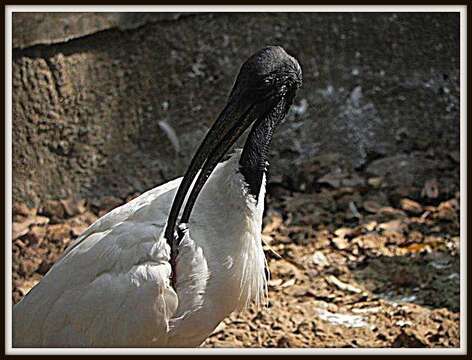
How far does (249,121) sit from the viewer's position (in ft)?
10.3

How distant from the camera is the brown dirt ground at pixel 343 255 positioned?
157 inches

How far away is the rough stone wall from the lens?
512cm

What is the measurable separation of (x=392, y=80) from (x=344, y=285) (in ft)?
6.20

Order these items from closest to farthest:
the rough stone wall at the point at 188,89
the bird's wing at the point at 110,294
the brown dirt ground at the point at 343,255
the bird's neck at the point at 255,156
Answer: the bird's wing at the point at 110,294
the bird's neck at the point at 255,156
the brown dirt ground at the point at 343,255
the rough stone wall at the point at 188,89

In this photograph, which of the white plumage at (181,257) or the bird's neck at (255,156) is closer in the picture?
the white plumage at (181,257)

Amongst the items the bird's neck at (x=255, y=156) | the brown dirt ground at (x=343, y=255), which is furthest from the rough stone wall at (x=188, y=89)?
the bird's neck at (x=255, y=156)

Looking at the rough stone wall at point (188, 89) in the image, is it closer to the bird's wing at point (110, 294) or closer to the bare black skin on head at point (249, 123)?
the bird's wing at point (110, 294)

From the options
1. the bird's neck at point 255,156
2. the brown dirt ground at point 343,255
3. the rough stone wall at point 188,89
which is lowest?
the brown dirt ground at point 343,255

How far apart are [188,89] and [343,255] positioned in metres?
1.61

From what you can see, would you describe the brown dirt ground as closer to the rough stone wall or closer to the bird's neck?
the rough stone wall

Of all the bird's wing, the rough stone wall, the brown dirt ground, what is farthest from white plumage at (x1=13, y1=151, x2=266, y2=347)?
the rough stone wall

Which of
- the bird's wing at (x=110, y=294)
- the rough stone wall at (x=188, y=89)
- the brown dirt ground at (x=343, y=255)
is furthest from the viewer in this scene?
the rough stone wall at (x=188, y=89)

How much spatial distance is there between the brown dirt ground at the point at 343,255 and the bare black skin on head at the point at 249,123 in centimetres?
71

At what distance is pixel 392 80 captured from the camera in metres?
5.71
